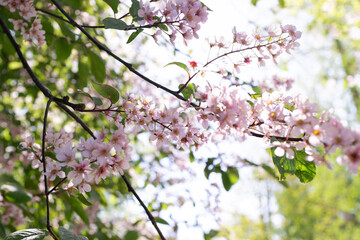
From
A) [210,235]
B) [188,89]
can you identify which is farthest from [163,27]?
[210,235]

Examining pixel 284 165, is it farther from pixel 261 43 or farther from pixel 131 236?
pixel 131 236

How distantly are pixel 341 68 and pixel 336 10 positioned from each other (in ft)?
11.2

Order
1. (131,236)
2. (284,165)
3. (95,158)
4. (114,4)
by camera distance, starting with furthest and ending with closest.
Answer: (131,236), (114,4), (284,165), (95,158)

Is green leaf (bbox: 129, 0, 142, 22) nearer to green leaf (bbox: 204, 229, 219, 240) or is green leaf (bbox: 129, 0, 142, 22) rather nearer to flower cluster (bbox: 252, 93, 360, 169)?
flower cluster (bbox: 252, 93, 360, 169)

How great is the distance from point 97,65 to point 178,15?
80 cm

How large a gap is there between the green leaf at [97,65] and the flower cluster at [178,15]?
72 centimetres

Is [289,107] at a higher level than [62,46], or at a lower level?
lower

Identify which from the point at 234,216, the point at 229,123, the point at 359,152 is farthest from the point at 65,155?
the point at 234,216

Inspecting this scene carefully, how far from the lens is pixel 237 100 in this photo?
75 centimetres

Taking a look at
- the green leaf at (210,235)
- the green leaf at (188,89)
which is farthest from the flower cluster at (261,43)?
the green leaf at (210,235)

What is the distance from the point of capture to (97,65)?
1572 millimetres

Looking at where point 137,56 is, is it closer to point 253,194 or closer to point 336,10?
point 336,10

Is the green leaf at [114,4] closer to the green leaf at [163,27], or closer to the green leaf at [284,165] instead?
the green leaf at [163,27]

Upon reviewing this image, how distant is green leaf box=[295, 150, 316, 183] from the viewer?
2.99 feet
